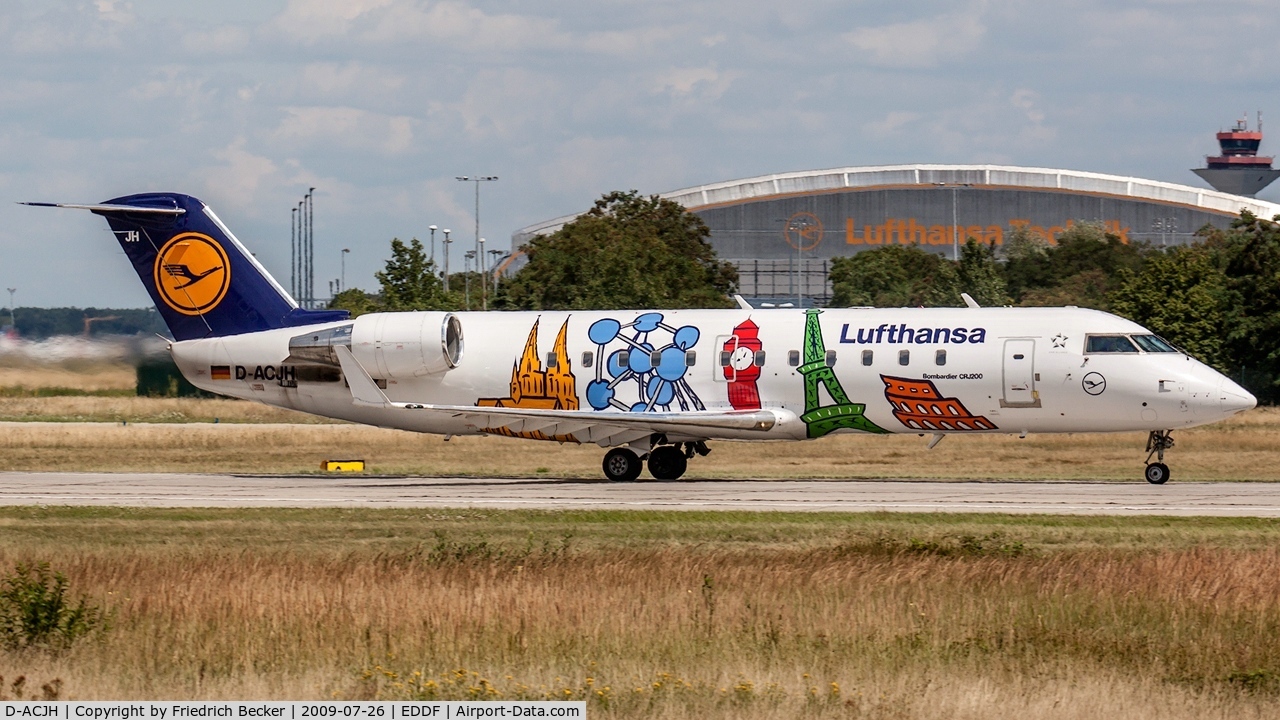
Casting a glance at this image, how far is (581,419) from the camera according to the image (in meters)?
33.1

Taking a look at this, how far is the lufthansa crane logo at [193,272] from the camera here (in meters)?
35.8

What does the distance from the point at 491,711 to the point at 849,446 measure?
3468 centimetres

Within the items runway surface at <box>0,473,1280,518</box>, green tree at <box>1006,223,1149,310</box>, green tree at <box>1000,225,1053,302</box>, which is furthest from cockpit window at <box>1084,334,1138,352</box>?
green tree at <box>1000,225,1053,302</box>

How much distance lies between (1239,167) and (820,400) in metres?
168

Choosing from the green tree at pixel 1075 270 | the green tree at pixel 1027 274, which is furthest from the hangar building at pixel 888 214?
the green tree at pixel 1075 270

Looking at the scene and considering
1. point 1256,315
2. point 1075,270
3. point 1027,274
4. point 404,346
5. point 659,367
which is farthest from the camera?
point 1027,274

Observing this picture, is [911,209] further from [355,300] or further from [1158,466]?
[1158,466]

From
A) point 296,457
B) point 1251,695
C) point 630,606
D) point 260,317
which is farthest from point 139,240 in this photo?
point 1251,695

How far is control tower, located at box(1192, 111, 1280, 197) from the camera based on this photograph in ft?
603

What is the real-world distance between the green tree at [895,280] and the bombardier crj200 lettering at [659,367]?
134 ft

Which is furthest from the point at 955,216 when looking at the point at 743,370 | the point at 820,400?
the point at 820,400

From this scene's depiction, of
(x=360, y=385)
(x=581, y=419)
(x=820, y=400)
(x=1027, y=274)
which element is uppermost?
(x=1027, y=274)

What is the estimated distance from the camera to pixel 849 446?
45250 millimetres

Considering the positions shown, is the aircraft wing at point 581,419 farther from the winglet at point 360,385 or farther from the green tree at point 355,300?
the green tree at point 355,300
